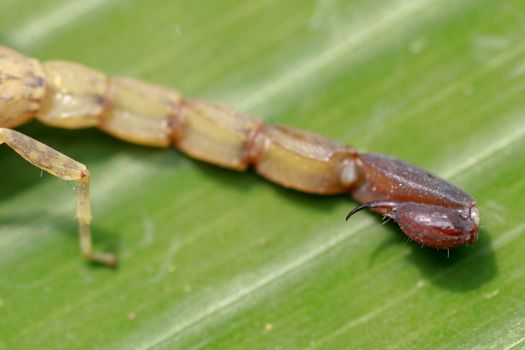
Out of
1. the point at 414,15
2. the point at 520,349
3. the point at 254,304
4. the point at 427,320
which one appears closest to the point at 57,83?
the point at 254,304

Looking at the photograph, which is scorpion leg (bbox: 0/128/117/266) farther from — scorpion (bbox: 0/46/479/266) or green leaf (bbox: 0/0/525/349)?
green leaf (bbox: 0/0/525/349)

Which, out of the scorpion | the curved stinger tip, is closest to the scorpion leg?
the scorpion

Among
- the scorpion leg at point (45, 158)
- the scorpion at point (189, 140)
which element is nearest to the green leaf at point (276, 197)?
the scorpion at point (189, 140)

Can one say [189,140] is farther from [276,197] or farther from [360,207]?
[360,207]

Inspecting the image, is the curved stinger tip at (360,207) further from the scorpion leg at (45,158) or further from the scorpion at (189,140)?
the scorpion leg at (45,158)

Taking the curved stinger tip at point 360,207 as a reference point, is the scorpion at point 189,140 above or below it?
above

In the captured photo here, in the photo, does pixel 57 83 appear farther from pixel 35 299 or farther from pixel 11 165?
pixel 35 299

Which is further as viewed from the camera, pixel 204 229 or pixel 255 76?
pixel 255 76
